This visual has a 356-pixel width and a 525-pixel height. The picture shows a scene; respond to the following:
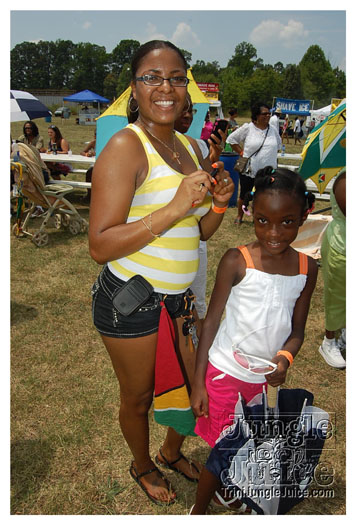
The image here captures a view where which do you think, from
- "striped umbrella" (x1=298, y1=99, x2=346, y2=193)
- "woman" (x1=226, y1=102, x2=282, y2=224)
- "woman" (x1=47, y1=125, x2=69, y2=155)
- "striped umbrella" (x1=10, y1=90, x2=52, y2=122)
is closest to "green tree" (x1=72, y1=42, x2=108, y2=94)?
"woman" (x1=47, y1=125, x2=69, y2=155)

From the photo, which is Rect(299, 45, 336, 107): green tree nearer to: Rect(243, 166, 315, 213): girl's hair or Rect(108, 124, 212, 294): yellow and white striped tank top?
Rect(243, 166, 315, 213): girl's hair

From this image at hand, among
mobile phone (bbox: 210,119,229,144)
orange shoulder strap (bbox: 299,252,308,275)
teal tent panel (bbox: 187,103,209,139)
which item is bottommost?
orange shoulder strap (bbox: 299,252,308,275)

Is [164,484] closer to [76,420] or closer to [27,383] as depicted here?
[76,420]

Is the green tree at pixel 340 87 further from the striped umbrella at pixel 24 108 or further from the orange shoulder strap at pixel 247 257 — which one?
the orange shoulder strap at pixel 247 257

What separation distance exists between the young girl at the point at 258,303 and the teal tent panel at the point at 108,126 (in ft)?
5.45

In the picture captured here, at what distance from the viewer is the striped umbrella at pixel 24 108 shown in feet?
21.7

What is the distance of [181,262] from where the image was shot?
5.59 feet

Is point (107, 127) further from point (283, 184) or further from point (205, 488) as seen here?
point (205, 488)

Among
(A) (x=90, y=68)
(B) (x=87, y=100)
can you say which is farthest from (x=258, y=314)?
(A) (x=90, y=68)

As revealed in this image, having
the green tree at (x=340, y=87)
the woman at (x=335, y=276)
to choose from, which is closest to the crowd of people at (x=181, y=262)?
the woman at (x=335, y=276)

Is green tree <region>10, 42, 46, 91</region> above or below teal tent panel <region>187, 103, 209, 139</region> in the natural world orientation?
above

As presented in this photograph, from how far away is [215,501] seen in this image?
2.22 metres

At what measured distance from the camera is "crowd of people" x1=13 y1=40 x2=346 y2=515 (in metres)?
1.53

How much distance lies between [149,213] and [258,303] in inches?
23.8
